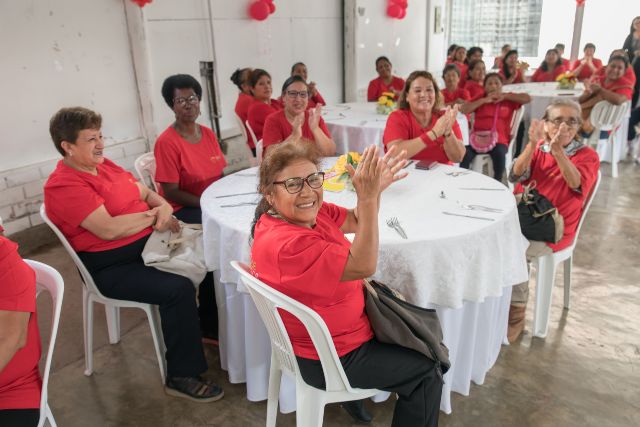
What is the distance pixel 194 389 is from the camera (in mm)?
2186

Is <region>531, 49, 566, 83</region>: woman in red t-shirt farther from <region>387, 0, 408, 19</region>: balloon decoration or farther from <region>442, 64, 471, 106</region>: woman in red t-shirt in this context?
<region>442, 64, 471, 106</region>: woman in red t-shirt

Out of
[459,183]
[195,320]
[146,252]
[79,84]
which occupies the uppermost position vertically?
[79,84]

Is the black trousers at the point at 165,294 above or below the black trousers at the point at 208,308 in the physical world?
above

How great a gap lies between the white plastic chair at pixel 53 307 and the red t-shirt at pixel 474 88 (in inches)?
183

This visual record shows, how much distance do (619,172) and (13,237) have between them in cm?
595

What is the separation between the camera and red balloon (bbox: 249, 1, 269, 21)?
227 inches

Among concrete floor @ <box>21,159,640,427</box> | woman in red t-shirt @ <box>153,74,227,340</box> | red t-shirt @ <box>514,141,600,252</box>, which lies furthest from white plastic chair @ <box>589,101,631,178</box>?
woman in red t-shirt @ <box>153,74,227,340</box>

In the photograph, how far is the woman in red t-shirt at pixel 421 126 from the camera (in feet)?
9.29

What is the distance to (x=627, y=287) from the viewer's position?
303 centimetres

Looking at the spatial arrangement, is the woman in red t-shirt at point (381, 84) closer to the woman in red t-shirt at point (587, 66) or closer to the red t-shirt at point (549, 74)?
the red t-shirt at point (549, 74)

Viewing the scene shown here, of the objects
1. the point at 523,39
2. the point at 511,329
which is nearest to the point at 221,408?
the point at 511,329

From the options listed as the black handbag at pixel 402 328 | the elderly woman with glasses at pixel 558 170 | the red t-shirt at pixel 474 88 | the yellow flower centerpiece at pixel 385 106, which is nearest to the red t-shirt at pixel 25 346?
the black handbag at pixel 402 328

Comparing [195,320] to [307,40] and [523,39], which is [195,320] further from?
[523,39]

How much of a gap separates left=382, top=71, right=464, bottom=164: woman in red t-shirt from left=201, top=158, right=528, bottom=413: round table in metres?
0.43
